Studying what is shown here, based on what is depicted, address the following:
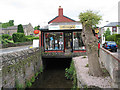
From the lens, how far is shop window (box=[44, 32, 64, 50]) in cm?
1941

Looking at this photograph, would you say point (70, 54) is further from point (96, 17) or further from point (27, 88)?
point (96, 17)

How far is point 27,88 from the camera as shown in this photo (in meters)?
11.2

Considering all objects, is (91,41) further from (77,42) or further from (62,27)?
(77,42)

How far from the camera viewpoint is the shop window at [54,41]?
63.7 ft

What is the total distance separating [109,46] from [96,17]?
1422 cm

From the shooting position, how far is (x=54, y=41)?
19.6 meters

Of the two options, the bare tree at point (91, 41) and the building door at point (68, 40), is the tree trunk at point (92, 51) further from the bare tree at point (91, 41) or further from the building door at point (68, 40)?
the building door at point (68, 40)

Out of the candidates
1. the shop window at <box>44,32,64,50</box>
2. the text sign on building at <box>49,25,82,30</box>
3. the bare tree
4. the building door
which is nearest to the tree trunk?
the bare tree

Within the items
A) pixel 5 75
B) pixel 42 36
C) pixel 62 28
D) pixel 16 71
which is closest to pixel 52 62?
pixel 42 36

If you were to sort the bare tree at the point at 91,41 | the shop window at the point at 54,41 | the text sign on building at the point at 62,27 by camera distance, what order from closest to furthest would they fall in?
the bare tree at the point at 91,41 < the text sign on building at the point at 62,27 < the shop window at the point at 54,41

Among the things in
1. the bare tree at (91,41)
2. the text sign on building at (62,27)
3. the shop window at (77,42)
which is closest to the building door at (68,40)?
the shop window at (77,42)

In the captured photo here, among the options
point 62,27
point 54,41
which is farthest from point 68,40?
point 62,27

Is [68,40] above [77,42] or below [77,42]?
above

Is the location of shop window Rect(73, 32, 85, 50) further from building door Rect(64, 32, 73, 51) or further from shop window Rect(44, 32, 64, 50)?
shop window Rect(44, 32, 64, 50)
